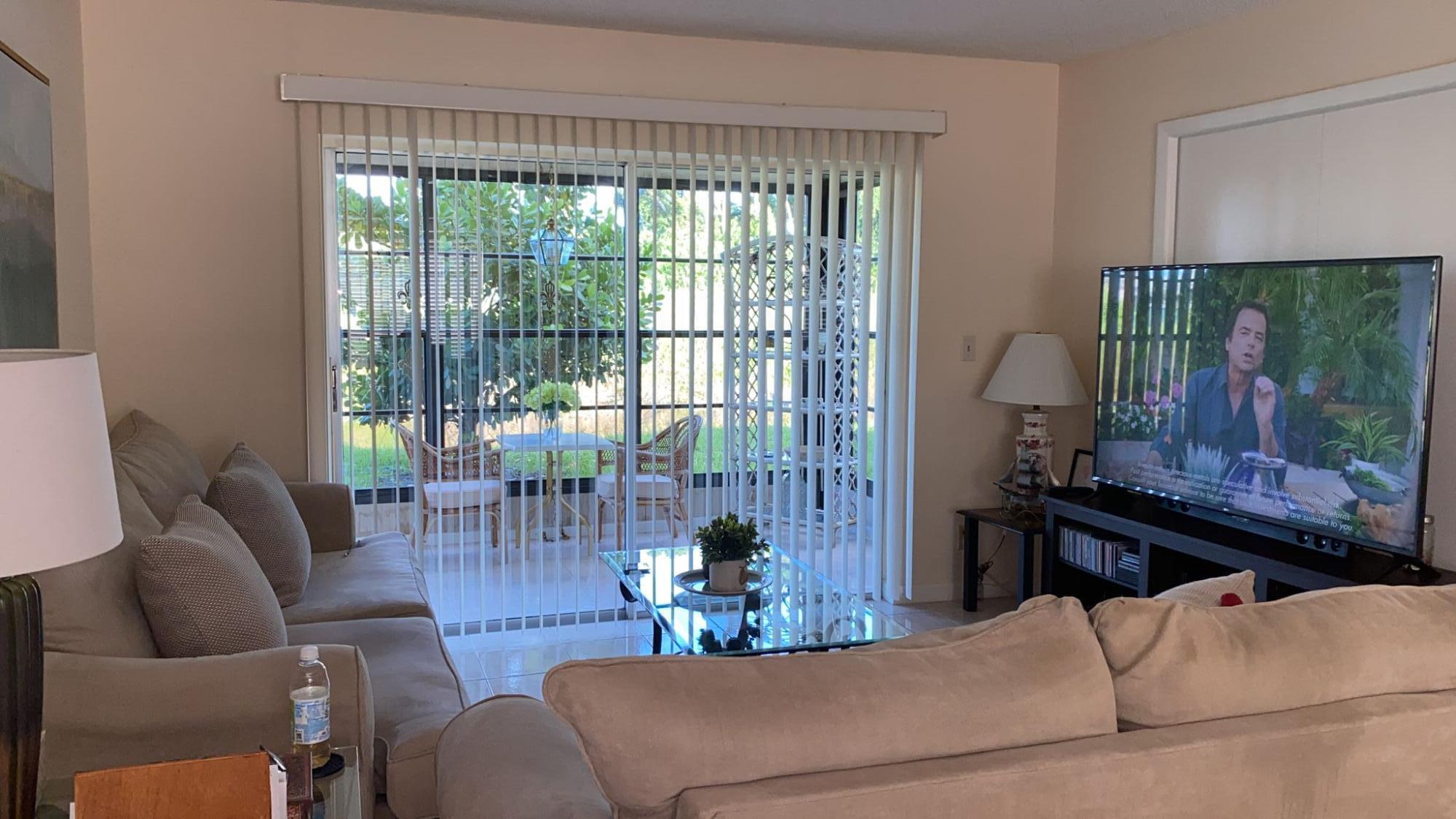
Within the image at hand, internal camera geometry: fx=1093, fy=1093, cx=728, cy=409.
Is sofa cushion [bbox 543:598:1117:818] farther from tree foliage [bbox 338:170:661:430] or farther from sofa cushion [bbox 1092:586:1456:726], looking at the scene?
tree foliage [bbox 338:170:661:430]

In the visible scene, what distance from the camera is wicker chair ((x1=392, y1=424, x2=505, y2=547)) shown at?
429 centimetres

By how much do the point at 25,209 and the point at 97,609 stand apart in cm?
125

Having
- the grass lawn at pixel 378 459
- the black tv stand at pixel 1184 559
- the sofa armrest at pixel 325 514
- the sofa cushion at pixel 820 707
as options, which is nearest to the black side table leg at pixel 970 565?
the black tv stand at pixel 1184 559

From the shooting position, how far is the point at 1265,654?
5.03 feet

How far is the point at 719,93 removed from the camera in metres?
4.51

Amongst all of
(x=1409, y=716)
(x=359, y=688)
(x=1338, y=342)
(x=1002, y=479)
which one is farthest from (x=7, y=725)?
(x=1002, y=479)

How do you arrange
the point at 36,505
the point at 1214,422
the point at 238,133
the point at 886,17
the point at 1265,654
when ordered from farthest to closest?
1. the point at 886,17
2. the point at 238,133
3. the point at 1214,422
4. the point at 1265,654
5. the point at 36,505

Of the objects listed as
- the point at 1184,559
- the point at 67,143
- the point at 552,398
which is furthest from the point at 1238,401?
the point at 67,143

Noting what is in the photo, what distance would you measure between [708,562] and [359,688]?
1467 mm

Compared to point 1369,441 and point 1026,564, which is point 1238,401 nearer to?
point 1369,441

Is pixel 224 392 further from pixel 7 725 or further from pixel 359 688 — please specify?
pixel 7 725

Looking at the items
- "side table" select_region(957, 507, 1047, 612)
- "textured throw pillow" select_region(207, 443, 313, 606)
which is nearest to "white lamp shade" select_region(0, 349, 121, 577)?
"textured throw pillow" select_region(207, 443, 313, 606)

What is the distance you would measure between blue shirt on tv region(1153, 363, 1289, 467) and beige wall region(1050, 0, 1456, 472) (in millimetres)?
521

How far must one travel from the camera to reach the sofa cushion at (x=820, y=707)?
1.28m
